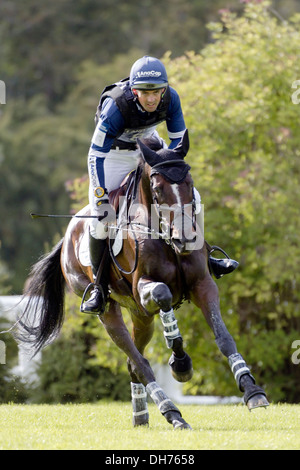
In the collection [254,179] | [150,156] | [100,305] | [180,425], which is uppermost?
[150,156]

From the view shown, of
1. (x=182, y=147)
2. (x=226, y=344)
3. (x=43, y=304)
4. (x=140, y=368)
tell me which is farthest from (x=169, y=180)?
(x=43, y=304)

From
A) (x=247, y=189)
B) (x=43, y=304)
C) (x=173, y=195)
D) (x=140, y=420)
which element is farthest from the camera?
(x=247, y=189)

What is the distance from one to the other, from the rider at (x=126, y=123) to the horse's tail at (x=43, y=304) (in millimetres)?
1714

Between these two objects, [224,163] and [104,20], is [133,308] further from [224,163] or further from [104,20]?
[104,20]

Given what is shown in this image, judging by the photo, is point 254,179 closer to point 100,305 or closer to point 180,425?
point 100,305

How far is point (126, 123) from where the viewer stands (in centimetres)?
745

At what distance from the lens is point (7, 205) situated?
37406mm

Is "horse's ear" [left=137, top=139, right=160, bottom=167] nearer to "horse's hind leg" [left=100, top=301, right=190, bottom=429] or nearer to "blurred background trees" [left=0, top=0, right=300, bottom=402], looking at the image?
"horse's hind leg" [left=100, top=301, right=190, bottom=429]

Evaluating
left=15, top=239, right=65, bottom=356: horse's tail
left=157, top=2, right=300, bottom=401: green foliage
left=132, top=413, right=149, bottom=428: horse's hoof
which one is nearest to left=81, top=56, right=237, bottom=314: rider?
left=132, top=413, right=149, bottom=428: horse's hoof

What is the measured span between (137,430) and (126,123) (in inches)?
99.3

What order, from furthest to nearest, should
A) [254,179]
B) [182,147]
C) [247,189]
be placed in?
[254,179] → [247,189] → [182,147]

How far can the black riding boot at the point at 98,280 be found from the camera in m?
7.70

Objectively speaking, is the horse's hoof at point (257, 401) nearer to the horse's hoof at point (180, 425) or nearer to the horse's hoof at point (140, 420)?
the horse's hoof at point (180, 425)

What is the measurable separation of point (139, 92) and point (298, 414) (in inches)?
137
